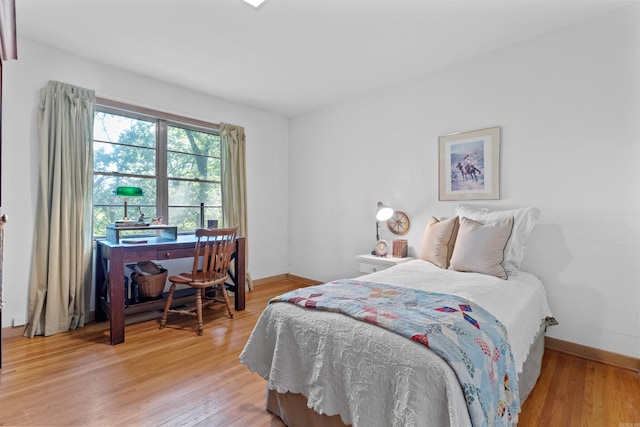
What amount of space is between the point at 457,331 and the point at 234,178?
3.32 meters

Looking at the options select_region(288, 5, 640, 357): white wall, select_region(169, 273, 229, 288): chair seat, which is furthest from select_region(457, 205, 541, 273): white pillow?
select_region(169, 273, 229, 288): chair seat

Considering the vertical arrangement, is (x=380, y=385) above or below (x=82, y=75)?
below

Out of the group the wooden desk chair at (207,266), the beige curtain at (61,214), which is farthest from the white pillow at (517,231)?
the beige curtain at (61,214)

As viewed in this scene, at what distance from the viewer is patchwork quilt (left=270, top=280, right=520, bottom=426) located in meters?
1.09

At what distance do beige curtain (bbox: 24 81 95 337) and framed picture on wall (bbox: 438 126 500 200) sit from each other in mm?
3447

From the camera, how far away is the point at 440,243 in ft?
8.35

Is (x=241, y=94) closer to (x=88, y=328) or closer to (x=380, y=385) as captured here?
(x=88, y=328)

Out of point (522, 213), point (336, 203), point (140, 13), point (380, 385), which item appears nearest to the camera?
point (380, 385)

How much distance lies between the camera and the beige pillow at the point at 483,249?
217cm

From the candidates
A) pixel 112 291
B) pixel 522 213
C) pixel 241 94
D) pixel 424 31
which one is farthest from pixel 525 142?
pixel 112 291

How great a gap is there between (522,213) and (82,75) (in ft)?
13.5

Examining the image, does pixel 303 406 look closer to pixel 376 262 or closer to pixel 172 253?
pixel 376 262

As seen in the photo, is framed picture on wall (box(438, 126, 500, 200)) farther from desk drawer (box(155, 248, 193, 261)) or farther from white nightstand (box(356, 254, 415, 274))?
desk drawer (box(155, 248, 193, 261))

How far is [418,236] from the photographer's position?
320 cm
